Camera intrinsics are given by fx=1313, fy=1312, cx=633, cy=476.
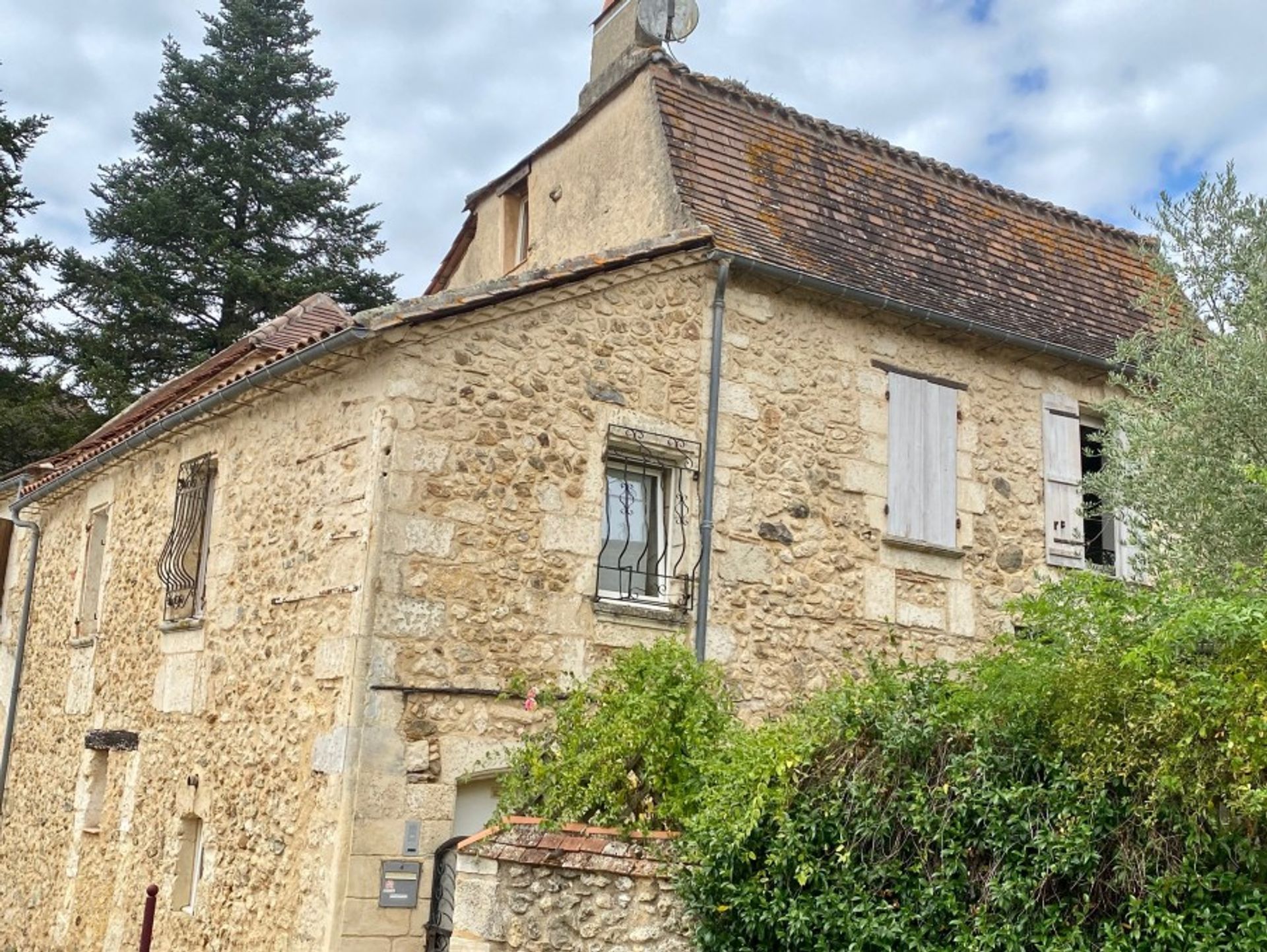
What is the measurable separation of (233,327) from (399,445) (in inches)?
680

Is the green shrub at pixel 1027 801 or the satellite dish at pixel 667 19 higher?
the satellite dish at pixel 667 19

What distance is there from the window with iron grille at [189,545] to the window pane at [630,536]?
3507 millimetres

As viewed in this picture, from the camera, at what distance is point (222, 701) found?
9.51 meters

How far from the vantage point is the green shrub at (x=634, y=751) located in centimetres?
653

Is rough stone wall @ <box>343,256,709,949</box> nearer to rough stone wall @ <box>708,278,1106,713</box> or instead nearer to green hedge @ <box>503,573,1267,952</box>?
rough stone wall @ <box>708,278,1106,713</box>

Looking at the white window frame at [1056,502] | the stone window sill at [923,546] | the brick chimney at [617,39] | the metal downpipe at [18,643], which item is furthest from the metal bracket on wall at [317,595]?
the metal downpipe at [18,643]

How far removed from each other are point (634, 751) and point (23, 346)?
18.6 meters

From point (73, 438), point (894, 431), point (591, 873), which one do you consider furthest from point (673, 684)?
point (73, 438)

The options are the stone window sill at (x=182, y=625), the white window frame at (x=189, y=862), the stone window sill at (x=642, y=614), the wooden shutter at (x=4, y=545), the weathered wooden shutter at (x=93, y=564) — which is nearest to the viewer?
the stone window sill at (x=642, y=614)

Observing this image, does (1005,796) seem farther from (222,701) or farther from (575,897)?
(222,701)

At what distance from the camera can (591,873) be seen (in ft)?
20.3

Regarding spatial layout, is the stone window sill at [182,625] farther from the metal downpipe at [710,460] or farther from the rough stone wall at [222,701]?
the metal downpipe at [710,460]

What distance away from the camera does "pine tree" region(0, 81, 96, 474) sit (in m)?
20.7

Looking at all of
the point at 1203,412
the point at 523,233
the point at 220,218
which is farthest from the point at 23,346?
the point at 1203,412
